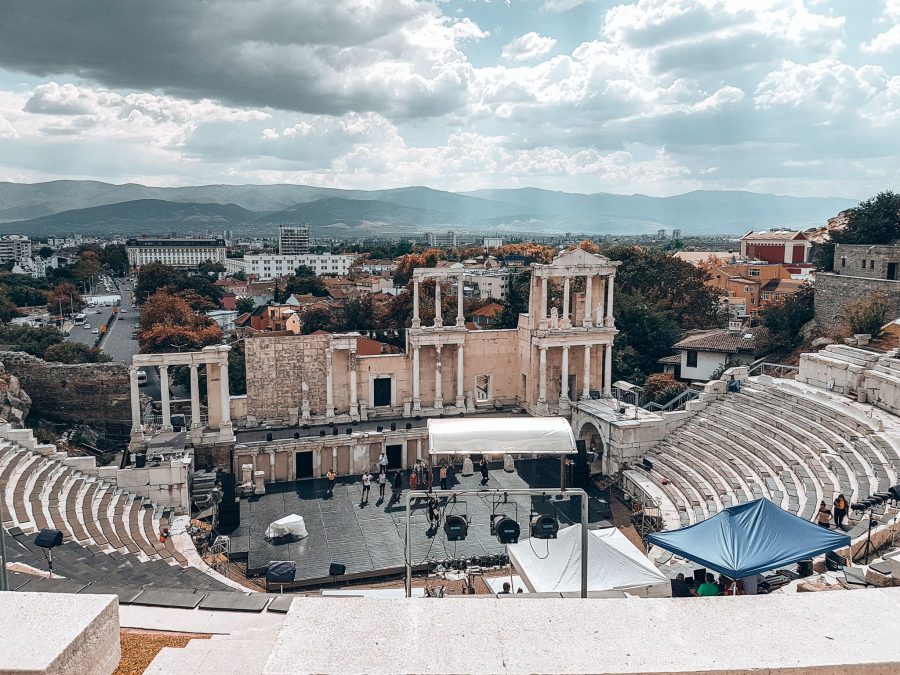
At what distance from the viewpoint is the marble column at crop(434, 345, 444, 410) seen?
2969 centimetres

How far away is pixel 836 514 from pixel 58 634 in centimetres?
1412

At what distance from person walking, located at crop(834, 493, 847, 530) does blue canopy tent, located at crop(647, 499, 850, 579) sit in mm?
3496

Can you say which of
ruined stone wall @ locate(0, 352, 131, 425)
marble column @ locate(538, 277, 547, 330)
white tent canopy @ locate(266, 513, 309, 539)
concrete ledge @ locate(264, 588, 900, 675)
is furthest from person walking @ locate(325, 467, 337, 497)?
concrete ledge @ locate(264, 588, 900, 675)

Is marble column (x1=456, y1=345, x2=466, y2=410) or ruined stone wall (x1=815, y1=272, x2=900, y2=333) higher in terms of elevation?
ruined stone wall (x1=815, y1=272, x2=900, y2=333)

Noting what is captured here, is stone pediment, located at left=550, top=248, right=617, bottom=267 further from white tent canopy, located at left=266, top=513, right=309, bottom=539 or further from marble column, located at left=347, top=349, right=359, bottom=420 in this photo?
white tent canopy, located at left=266, top=513, right=309, bottom=539

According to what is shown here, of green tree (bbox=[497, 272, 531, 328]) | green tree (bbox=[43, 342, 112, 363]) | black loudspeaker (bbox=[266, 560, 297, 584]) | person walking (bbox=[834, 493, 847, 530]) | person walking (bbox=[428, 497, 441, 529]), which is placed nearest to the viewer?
person walking (bbox=[834, 493, 847, 530])

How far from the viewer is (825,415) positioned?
20.3m

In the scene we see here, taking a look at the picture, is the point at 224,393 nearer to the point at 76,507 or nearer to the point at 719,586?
the point at 76,507

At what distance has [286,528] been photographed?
19.8m

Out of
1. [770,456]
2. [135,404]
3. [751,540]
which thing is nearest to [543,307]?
[770,456]

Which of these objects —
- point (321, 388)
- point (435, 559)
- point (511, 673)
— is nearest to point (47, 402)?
point (321, 388)

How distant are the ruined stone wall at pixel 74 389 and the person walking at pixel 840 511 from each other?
29.3 meters

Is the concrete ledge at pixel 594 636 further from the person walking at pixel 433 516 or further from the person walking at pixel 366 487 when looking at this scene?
the person walking at pixel 366 487

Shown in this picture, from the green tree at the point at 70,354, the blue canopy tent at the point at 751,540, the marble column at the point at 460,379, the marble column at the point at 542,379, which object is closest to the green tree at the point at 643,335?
the marble column at the point at 542,379
